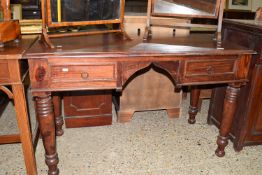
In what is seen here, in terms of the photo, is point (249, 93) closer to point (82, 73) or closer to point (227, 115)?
point (227, 115)

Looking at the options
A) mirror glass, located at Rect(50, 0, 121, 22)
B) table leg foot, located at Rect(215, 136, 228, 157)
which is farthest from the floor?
mirror glass, located at Rect(50, 0, 121, 22)

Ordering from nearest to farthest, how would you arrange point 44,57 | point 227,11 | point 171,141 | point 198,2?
point 44,57
point 198,2
point 171,141
point 227,11

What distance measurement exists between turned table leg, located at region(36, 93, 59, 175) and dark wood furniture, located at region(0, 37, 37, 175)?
9 centimetres

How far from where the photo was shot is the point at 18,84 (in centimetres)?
144

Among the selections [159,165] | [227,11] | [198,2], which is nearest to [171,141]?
[159,165]

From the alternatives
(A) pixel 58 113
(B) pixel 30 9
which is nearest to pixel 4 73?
(A) pixel 58 113

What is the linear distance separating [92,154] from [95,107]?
0.48 metres

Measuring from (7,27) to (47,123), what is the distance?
24.2 inches

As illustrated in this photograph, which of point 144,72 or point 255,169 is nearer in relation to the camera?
point 255,169

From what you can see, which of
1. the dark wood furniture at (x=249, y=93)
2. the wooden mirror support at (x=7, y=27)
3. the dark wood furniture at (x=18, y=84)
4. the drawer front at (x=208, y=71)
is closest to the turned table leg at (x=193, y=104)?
the dark wood furniture at (x=249, y=93)

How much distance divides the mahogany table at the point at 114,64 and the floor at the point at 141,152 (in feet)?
1.00

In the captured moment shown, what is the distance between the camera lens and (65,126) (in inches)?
94.3

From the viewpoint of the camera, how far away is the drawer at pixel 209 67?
163 centimetres

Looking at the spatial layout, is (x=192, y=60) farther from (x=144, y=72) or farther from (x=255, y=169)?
(x=255, y=169)
